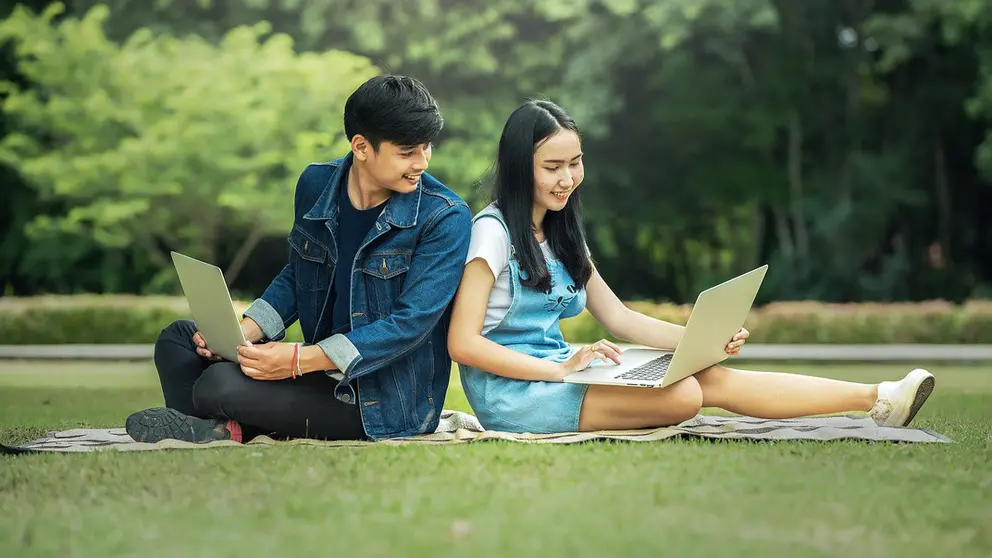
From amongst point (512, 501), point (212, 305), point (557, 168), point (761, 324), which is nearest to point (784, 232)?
point (761, 324)

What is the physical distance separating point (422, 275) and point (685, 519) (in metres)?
1.58

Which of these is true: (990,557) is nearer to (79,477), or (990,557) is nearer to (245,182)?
(79,477)

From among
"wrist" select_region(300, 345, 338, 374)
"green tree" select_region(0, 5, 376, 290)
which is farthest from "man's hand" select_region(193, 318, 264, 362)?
"green tree" select_region(0, 5, 376, 290)

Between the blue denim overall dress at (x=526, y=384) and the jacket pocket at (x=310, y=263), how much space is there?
603 millimetres

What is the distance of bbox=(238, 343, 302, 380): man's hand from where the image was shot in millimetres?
Result: 4254

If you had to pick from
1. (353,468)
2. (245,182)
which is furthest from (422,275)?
(245,182)

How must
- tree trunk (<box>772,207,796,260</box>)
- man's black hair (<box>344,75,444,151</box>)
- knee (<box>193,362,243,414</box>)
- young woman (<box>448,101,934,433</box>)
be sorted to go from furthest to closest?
tree trunk (<box>772,207,796,260</box>) → young woman (<box>448,101,934,433</box>) → knee (<box>193,362,243,414</box>) → man's black hair (<box>344,75,444,151</box>)

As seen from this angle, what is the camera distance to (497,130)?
20094mm

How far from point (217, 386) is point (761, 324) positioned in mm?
11152

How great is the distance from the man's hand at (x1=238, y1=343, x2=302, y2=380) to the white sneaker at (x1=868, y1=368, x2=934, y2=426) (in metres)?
2.23

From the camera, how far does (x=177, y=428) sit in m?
4.43

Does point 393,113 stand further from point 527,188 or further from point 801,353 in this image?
point 801,353

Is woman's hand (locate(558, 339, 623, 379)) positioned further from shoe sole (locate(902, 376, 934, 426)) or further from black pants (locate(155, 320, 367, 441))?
shoe sole (locate(902, 376, 934, 426))

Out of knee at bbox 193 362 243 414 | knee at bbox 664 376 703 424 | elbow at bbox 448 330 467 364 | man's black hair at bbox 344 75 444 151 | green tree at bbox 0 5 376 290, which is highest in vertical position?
green tree at bbox 0 5 376 290
